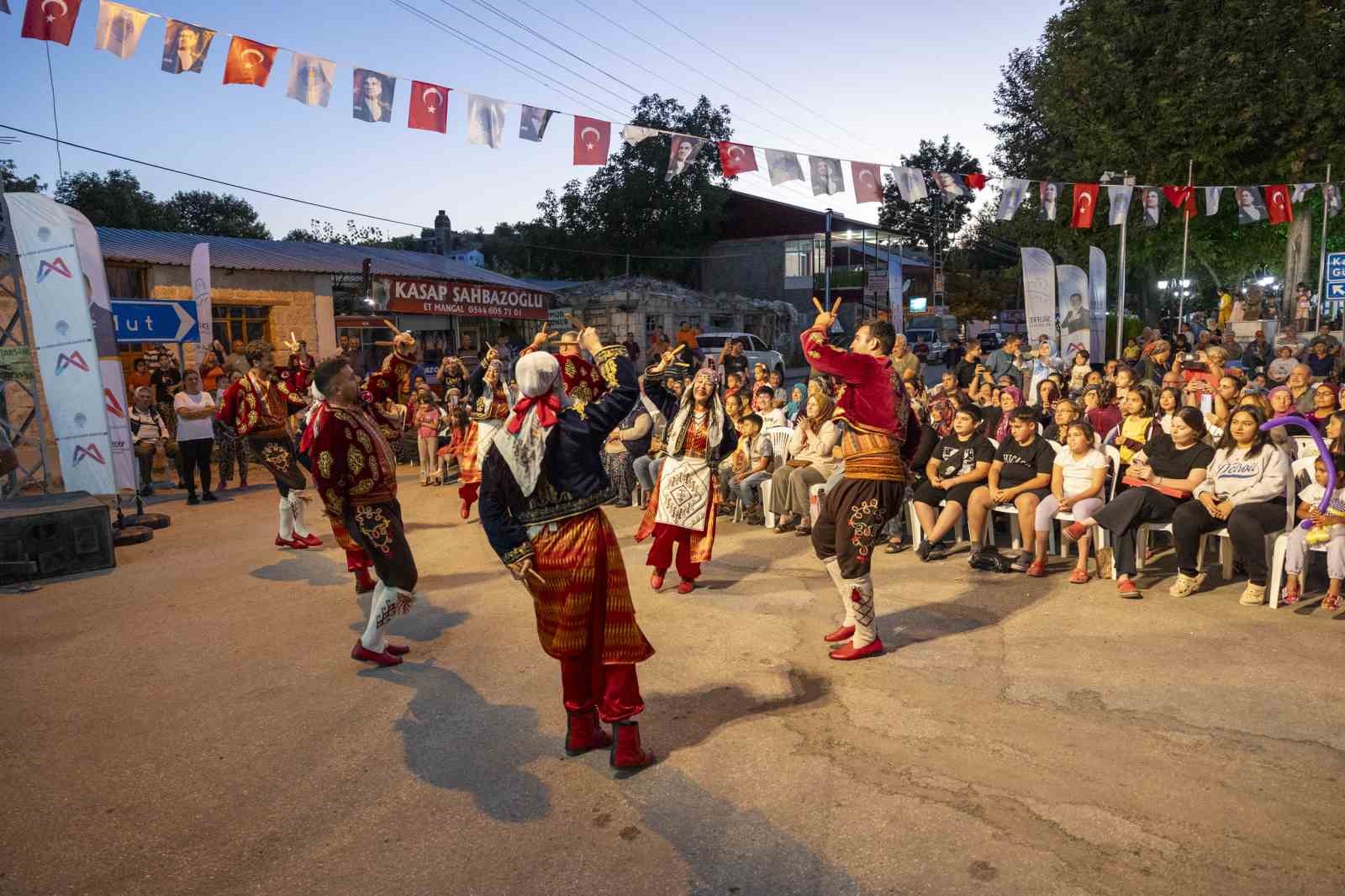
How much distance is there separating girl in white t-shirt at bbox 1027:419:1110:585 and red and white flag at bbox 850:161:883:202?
6229 mm

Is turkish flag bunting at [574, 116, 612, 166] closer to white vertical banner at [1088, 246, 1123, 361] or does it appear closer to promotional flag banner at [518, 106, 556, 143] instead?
promotional flag banner at [518, 106, 556, 143]

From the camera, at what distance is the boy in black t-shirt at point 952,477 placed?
7984 millimetres

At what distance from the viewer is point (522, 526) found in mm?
3994

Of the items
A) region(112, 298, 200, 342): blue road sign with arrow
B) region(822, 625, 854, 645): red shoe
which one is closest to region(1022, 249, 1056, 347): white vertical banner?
region(822, 625, 854, 645): red shoe

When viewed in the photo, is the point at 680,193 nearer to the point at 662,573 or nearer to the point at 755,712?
the point at 662,573

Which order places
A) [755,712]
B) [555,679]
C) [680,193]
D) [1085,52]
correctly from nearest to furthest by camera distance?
[755,712] → [555,679] → [1085,52] → [680,193]

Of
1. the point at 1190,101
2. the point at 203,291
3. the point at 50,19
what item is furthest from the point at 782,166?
the point at 1190,101

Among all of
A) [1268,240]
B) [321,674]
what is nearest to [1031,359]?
[321,674]

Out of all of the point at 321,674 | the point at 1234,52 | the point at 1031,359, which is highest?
the point at 1234,52

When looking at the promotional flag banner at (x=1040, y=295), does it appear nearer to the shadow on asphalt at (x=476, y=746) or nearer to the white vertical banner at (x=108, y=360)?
the shadow on asphalt at (x=476, y=746)

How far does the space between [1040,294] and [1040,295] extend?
0.01m

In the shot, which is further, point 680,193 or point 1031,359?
point 680,193

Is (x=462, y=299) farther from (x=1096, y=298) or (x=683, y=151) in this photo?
(x=1096, y=298)

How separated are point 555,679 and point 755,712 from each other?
4.04 feet
